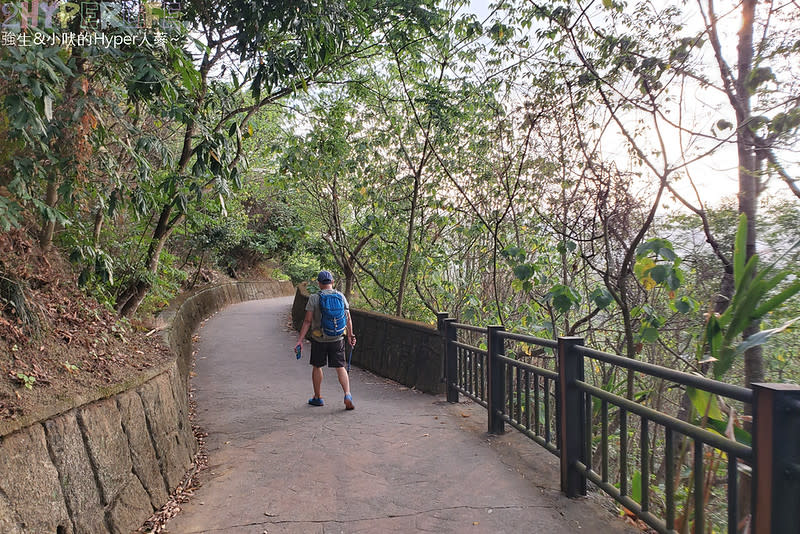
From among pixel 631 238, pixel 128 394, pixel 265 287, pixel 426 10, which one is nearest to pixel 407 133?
pixel 426 10

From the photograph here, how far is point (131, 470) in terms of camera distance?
3.76 m

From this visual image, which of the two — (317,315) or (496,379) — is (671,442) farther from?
(317,315)

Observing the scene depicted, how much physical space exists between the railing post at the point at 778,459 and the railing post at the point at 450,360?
4.92 m

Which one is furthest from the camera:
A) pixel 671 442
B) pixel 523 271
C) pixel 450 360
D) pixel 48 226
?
pixel 450 360

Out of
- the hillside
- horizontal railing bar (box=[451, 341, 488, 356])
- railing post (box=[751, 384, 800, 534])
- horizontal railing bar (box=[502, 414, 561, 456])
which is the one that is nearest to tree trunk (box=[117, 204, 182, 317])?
the hillside

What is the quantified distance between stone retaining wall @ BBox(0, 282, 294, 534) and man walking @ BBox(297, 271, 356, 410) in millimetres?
2099

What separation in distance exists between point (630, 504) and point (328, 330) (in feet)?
14.1

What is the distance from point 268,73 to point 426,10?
3.50 metres

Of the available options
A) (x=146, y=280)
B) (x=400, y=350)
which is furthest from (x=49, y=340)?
(x=400, y=350)

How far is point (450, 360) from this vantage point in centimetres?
720

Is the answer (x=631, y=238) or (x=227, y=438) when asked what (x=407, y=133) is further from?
(x=227, y=438)

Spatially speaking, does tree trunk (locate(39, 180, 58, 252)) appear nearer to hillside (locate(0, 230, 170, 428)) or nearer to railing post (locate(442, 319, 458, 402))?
hillside (locate(0, 230, 170, 428))

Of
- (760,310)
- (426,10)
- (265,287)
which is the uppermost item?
(426,10)

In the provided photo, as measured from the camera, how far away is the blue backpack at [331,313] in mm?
6801
